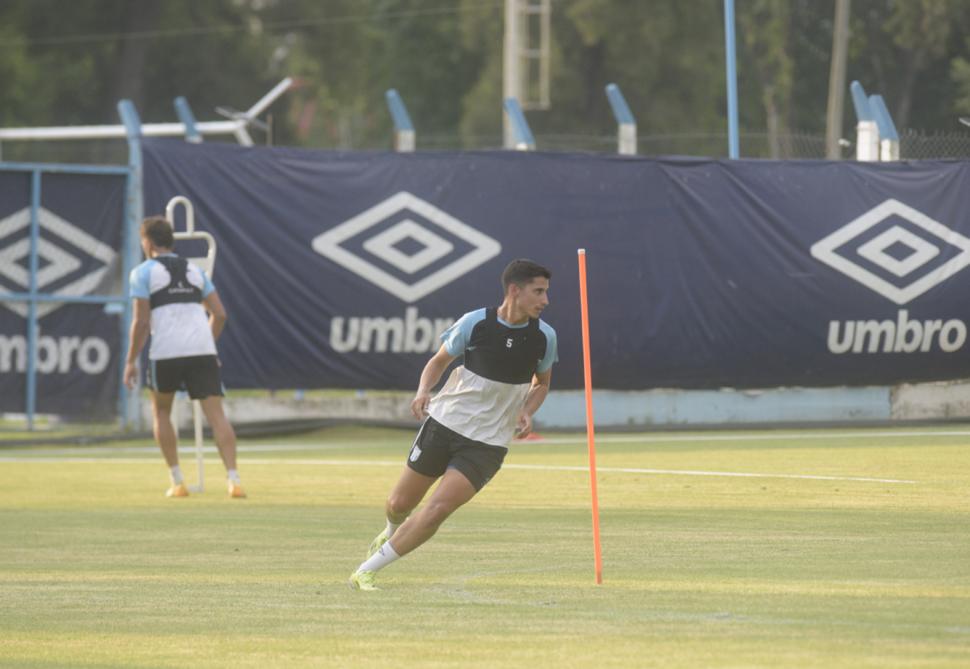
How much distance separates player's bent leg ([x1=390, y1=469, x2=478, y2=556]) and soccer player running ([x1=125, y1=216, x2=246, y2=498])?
5.28 meters

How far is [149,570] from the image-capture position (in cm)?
1023

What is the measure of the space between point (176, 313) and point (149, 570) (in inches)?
174

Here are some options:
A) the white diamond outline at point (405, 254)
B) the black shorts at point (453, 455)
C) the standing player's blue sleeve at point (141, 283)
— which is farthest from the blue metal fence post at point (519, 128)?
the black shorts at point (453, 455)

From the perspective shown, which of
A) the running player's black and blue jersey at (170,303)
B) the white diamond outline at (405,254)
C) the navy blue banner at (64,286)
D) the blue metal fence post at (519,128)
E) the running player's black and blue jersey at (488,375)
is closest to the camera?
the running player's black and blue jersey at (488,375)

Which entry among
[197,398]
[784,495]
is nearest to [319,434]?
A: [197,398]

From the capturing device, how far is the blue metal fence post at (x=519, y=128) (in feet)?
68.0

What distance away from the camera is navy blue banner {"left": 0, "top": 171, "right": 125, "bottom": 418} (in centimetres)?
1992

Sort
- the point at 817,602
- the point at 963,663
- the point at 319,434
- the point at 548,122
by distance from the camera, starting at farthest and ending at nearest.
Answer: the point at 548,122
the point at 319,434
the point at 817,602
the point at 963,663

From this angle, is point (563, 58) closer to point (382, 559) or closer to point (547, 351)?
point (547, 351)

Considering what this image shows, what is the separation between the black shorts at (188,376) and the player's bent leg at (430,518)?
555 centimetres

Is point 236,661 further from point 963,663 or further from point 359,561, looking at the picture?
point 359,561

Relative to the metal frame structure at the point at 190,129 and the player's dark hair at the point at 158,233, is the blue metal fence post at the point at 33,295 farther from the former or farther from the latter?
the player's dark hair at the point at 158,233

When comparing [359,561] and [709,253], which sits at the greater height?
[709,253]

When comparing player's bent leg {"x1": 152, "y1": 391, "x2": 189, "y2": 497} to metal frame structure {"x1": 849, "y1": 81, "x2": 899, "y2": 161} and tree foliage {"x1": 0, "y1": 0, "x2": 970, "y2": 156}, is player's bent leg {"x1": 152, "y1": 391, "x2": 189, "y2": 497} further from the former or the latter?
tree foliage {"x1": 0, "y1": 0, "x2": 970, "y2": 156}
